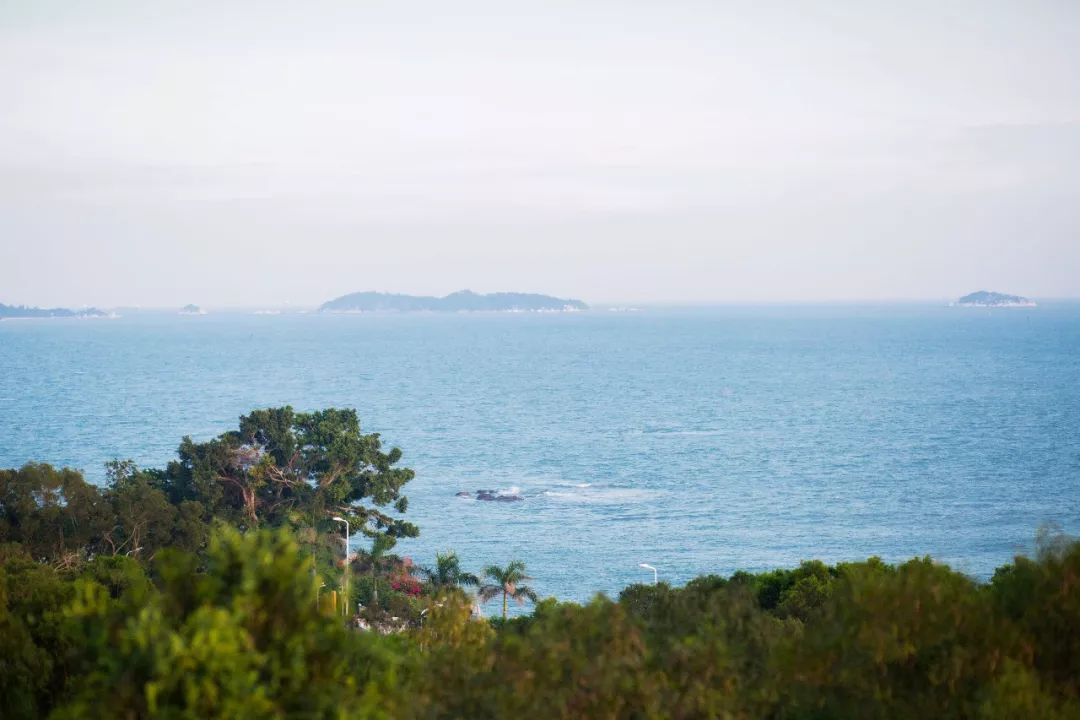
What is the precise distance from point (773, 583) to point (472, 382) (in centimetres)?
13411

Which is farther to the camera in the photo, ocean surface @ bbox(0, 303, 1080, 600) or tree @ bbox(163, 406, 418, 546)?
ocean surface @ bbox(0, 303, 1080, 600)

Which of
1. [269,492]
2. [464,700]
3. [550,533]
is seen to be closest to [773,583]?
[464,700]

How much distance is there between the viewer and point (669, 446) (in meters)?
104

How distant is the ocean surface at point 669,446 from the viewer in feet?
223

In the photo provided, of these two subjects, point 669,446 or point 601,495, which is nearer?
point 601,495

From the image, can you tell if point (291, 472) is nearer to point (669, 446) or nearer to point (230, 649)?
point (230, 649)

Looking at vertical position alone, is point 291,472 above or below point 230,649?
below

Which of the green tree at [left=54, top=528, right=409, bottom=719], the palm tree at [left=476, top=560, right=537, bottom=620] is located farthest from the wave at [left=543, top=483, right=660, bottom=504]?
the green tree at [left=54, top=528, right=409, bottom=719]

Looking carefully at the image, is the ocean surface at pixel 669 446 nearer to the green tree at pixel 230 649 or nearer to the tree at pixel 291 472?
the tree at pixel 291 472

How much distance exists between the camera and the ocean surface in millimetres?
68000

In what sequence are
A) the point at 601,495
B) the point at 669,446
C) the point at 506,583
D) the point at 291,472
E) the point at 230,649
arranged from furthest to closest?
the point at 669,446 → the point at 601,495 → the point at 291,472 → the point at 506,583 → the point at 230,649

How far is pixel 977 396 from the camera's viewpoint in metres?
137

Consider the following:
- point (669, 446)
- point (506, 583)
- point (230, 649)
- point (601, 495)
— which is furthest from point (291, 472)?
point (669, 446)

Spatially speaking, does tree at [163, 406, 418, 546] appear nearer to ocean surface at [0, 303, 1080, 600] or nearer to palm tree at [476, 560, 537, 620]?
ocean surface at [0, 303, 1080, 600]
